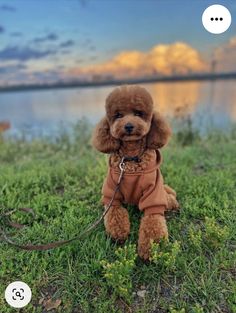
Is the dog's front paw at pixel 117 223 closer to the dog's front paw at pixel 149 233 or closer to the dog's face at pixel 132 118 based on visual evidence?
the dog's front paw at pixel 149 233

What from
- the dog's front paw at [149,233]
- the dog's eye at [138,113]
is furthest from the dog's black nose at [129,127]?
the dog's front paw at [149,233]

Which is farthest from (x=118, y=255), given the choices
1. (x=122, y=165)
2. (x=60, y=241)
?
(x=122, y=165)

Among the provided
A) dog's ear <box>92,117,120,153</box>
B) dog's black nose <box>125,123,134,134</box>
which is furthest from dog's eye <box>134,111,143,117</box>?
dog's ear <box>92,117,120,153</box>

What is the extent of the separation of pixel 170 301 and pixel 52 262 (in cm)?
84

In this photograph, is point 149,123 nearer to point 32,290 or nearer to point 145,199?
point 145,199

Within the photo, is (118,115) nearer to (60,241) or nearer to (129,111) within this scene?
(129,111)

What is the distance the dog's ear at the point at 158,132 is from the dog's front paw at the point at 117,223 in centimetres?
54

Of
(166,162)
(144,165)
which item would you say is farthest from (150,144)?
(166,162)

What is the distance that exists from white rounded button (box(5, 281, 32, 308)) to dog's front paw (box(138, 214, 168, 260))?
755 millimetres

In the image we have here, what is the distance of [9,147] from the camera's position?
6.34 m

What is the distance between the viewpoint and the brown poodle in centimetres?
A: 246

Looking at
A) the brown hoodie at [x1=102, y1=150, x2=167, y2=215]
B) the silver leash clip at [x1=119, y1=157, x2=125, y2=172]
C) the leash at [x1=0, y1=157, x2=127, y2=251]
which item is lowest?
the leash at [x1=0, y1=157, x2=127, y2=251]

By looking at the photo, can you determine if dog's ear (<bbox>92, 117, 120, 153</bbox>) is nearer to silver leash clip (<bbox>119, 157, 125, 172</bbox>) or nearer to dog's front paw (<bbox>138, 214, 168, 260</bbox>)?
silver leash clip (<bbox>119, 157, 125, 172</bbox>)

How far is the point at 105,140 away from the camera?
8.62 ft
